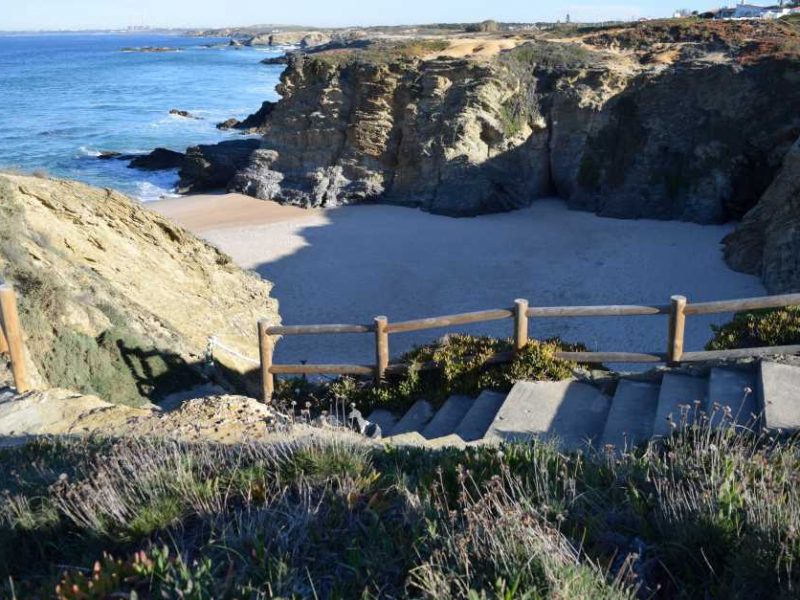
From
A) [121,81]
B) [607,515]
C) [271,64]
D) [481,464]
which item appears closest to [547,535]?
[607,515]

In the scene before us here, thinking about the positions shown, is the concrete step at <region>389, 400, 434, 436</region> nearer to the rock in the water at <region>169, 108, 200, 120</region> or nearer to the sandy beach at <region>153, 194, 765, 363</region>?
the sandy beach at <region>153, 194, 765, 363</region>

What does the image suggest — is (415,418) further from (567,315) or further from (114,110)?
(114,110)

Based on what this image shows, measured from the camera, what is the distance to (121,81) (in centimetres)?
8400

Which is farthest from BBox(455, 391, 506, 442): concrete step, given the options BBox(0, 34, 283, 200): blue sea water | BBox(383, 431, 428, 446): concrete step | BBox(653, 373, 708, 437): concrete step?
BBox(0, 34, 283, 200): blue sea water

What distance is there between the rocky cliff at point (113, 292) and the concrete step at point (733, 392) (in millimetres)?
6655

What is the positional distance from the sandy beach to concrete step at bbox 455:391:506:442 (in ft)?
21.6

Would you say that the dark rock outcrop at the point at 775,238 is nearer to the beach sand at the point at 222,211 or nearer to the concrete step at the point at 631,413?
the concrete step at the point at 631,413

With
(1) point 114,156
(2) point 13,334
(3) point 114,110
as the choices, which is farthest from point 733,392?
(3) point 114,110

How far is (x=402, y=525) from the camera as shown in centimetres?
391

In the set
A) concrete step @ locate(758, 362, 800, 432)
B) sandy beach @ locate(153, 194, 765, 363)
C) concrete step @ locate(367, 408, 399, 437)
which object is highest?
concrete step @ locate(758, 362, 800, 432)

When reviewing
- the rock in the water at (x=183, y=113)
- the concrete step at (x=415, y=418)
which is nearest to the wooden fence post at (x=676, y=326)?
the concrete step at (x=415, y=418)

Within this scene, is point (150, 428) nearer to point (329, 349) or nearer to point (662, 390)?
point (662, 390)

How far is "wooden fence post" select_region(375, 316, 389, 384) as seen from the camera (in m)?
9.05

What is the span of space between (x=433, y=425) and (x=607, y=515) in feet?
14.4
